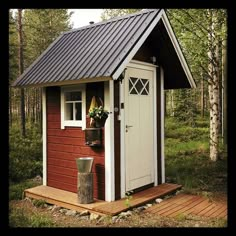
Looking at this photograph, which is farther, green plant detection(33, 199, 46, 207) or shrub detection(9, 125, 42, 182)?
shrub detection(9, 125, 42, 182)

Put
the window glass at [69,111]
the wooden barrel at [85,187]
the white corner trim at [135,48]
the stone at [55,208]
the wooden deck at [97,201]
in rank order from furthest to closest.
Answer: the window glass at [69,111] → the stone at [55,208] → the wooden barrel at [85,187] → the wooden deck at [97,201] → the white corner trim at [135,48]

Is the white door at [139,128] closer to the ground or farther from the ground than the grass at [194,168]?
farther from the ground

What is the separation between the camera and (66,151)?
575cm

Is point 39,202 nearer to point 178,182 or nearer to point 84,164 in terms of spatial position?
point 84,164

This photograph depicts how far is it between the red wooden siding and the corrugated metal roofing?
1.51 ft

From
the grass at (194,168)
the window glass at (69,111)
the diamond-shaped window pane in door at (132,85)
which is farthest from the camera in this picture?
the grass at (194,168)

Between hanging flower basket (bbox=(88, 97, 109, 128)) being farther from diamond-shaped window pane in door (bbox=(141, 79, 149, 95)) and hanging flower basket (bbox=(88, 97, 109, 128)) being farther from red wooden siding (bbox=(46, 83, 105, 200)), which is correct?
diamond-shaped window pane in door (bbox=(141, 79, 149, 95))

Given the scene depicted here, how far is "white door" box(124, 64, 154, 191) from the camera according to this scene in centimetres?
541

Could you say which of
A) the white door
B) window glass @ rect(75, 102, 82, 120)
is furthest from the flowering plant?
window glass @ rect(75, 102, 82, 120)

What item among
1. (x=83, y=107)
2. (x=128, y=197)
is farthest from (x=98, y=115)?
(x=128, y=197)

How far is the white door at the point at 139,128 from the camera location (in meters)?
5.41

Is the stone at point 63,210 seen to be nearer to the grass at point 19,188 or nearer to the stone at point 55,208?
the stone at point 55,208

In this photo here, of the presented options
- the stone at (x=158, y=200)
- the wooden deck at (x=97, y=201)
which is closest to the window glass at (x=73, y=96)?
the wooden deck at (x=97, y=201)

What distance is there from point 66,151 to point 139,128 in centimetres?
155
